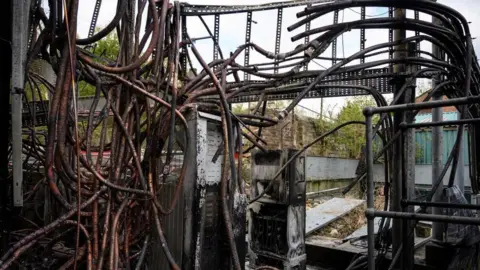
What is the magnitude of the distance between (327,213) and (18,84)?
6.13m

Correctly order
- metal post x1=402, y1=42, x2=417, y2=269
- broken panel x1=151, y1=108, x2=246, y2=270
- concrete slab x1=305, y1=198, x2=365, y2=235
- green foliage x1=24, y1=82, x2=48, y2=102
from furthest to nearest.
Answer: concrete slab x1=305, y1=198, x2=365, y2=235 < green foliage x1=24, y1=82, x2=48, y2=102 < metal post x1=402, y1=42, x2=417, y2=269 < broken panel x1=151, y1=108, x2=246, y2=270

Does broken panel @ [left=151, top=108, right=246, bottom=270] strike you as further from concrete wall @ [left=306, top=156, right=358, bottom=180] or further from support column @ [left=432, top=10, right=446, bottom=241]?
concrete wall @ [left=306, top=156, right=358, bottom=180]

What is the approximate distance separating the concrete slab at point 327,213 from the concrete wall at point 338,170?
4164 mm

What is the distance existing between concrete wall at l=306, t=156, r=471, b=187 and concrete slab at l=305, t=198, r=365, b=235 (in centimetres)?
416

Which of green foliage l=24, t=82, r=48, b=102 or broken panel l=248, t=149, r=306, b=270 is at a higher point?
green foliage l=24, t=82, r=48, b=102

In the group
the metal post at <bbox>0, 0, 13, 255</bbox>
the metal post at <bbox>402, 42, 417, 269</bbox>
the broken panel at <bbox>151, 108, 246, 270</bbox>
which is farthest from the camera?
the metal post at <bbox>402, 42, 417, 269</bbox>

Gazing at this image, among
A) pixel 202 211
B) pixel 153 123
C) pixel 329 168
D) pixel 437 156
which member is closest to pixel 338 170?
pixel 329 168

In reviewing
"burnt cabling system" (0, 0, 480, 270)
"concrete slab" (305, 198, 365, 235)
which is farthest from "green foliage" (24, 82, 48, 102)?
"concrete slab" (305, 198, 365, 235)

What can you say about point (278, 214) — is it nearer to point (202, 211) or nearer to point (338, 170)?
point (202, 211)

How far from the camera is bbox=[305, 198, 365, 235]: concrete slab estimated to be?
594 centimetres

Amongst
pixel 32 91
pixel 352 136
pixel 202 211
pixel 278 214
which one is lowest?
pixel 278 214

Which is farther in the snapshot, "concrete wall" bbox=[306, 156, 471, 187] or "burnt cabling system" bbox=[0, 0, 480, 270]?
"concrete wall" bbox=[306, 156, 471, 187]

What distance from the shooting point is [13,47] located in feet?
6.19

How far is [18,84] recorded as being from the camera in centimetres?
187
